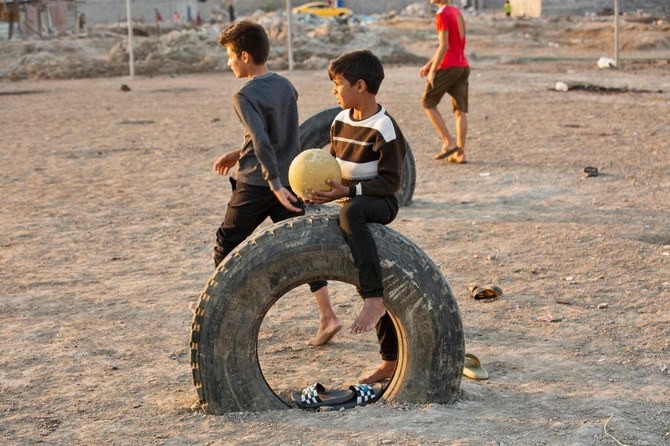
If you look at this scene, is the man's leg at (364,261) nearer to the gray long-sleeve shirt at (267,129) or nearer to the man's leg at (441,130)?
the gray long-sleeve shirt at (267,129)

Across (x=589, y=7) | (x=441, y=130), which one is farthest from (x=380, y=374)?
(x=589, y=7)

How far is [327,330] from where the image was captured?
233 inches

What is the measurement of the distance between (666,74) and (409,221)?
15717 mm

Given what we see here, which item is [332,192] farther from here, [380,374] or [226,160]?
[226,160]

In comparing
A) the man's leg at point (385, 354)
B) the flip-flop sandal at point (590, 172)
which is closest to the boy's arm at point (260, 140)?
the man's leg at point (385, 354)

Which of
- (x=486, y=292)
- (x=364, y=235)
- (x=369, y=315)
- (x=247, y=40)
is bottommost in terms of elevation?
(x=486, y=292)

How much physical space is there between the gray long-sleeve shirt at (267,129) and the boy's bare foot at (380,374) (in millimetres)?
1064

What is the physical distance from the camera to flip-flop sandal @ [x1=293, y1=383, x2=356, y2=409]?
4.86 m

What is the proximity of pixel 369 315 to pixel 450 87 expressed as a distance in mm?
7803

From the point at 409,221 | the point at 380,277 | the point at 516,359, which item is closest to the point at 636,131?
the point at 409,221

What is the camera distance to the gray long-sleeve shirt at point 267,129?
543 centimetres

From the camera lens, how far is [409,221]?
916cm

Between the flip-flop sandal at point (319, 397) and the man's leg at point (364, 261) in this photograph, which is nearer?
the man's leg at point (364, 261)

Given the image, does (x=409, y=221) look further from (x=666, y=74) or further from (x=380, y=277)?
(x=666, y=74)
